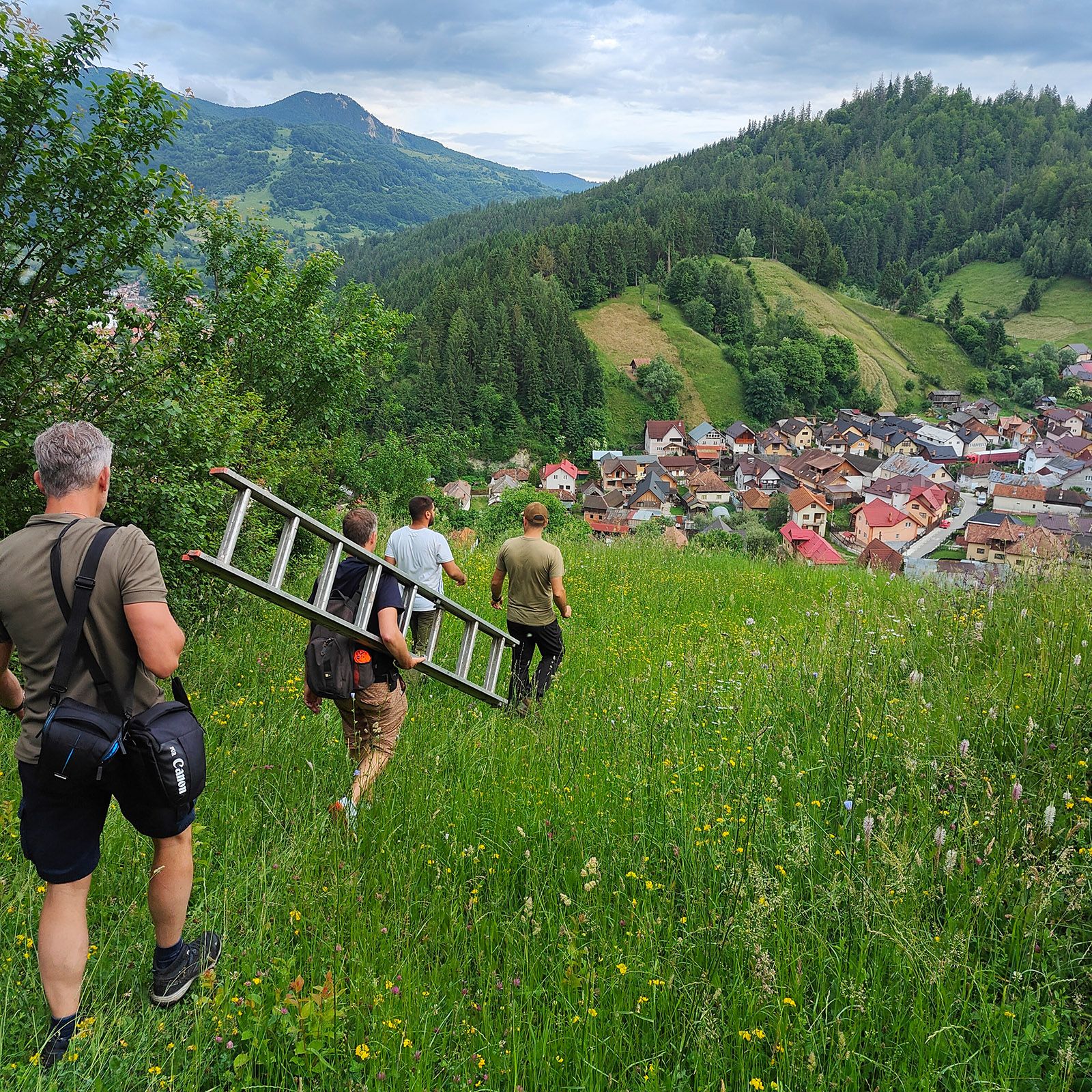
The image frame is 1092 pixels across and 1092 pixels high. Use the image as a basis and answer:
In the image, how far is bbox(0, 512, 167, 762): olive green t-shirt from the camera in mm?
2699

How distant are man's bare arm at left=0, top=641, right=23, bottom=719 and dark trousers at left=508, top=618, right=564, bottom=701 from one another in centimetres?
429

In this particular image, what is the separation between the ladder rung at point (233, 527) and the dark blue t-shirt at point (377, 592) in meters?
0.99

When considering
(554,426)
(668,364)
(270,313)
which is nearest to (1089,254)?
(668,364)

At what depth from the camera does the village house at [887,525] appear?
252 feet

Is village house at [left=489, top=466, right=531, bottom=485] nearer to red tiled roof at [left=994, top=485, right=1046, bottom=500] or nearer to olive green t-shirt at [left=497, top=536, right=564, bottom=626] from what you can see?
red tiled roof at [left=994, top=485, right=1046, bottom=500]

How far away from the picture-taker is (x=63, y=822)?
9.10ft

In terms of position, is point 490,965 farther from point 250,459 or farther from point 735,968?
point 250,459

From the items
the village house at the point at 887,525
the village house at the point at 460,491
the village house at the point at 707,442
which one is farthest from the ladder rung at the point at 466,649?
the village house at the point at 707,442

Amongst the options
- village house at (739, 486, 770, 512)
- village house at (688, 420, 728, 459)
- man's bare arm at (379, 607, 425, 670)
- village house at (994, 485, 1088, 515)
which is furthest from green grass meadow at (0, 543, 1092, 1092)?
village house at (688, 420, 728, 459)

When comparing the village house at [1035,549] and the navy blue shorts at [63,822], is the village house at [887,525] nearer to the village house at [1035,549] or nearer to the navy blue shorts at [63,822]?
the village house at [1035,549]

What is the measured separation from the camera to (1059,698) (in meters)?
4.16

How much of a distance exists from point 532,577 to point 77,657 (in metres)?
4.61

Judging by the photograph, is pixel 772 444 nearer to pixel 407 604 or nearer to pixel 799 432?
pixel 799 432

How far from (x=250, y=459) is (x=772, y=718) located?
34.5 feet
